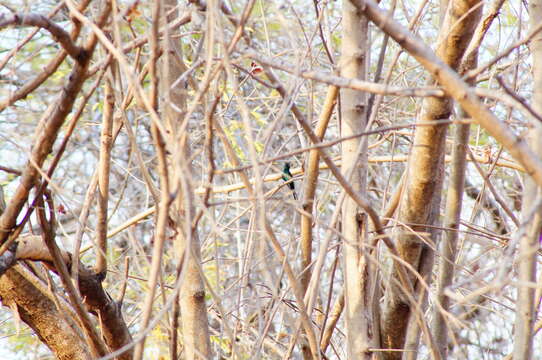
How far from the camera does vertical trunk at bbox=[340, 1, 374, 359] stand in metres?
1.60

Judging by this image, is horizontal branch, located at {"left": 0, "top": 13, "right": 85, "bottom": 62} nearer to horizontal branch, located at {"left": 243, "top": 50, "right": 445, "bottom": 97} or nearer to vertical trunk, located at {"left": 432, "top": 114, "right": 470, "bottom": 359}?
horizontal branch, located at {"left": 243, "top": 50, "right": 445, "bottom": 97}

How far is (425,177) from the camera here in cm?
157

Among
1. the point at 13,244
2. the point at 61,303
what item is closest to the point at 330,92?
the point at 13,244

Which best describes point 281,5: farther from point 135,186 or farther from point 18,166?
point 135,186

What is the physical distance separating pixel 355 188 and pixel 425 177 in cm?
17

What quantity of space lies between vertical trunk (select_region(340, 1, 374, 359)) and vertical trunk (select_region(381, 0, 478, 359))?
0.11m

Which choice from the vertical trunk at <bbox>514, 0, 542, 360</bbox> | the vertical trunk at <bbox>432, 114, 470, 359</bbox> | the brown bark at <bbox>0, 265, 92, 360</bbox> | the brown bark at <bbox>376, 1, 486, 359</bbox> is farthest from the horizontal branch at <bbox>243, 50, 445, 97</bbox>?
the brown bark at <bbox>0, 265, 92, 360</bbox>

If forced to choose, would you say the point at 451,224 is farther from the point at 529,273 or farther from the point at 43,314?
the point at 43,314

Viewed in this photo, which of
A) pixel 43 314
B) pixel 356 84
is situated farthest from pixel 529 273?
pixel 43 314

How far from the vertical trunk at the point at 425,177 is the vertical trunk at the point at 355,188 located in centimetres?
11

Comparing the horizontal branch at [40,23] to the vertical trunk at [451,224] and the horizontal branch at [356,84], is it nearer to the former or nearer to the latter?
the horizontal branch at [356,84]

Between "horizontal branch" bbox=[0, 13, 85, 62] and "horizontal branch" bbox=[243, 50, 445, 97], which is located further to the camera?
"horizontal branch" bbox=[0, 13, 85, 62]

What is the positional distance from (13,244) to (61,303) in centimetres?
35

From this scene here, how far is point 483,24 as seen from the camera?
1.65 metres
